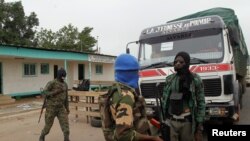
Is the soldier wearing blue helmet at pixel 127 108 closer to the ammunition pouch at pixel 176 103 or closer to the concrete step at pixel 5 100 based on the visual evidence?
the ammunition pouch at pixel 176 103

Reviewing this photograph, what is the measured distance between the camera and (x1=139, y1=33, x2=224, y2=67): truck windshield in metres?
6.80

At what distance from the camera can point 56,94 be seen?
A: 7180 millimetres

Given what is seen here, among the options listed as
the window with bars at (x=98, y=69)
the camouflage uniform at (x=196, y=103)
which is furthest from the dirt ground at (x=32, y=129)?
the window with bars at (x=98, y=69)

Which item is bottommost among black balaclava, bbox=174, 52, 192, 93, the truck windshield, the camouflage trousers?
the camouflage trousers

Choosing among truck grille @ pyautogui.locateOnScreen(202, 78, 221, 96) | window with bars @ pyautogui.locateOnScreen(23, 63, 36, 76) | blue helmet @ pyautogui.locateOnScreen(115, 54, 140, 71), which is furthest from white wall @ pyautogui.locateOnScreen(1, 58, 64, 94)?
blue helmet @ pyautogui.locateOnScreen(115, 54, 140, 71)

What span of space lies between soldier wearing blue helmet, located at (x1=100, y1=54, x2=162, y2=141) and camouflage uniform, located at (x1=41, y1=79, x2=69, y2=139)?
462cm

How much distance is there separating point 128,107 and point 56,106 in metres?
4.90

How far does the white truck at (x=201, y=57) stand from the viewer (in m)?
6.60

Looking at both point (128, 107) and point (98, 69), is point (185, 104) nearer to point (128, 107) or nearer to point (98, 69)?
point (128, 107)

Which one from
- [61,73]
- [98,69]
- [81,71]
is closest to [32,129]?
[61,73]

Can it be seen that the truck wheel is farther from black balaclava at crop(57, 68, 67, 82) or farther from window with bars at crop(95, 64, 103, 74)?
window with bars at crop(95, 64, 103, 74)

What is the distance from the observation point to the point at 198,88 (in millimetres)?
4574

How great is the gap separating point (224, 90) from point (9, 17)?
31.9 metres

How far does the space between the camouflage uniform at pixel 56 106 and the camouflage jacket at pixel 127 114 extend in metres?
4.67
